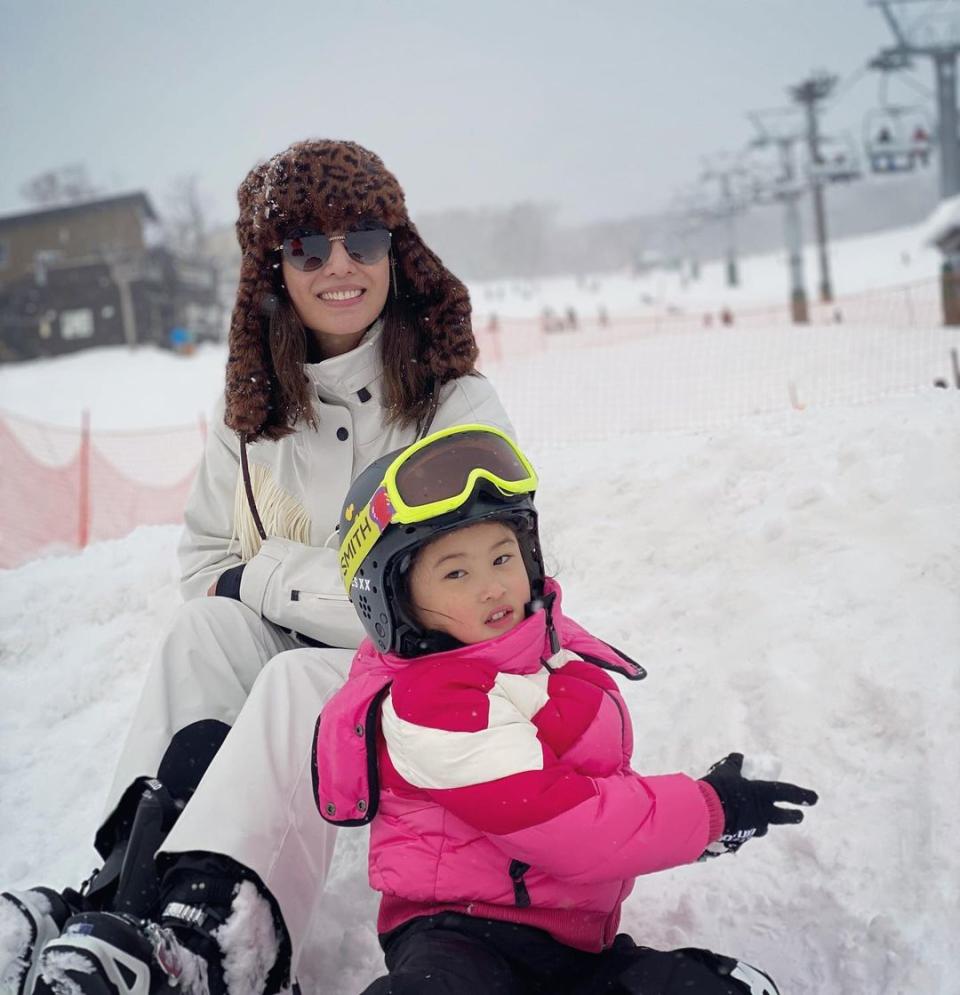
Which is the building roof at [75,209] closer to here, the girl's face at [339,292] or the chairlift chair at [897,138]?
the chairlift chair at [897,138]

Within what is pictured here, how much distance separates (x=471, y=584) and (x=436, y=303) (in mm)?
1217

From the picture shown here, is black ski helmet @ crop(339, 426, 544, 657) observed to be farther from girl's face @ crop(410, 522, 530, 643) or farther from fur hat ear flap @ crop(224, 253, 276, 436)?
fur hat ear flap @ crop(224, 253, 276, 436)

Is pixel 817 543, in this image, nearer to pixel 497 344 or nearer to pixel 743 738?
pixel 743 738

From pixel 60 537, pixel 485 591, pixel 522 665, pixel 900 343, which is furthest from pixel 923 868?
pixel 900 343

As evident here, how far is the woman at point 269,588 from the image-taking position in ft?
5.95

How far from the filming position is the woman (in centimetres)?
181

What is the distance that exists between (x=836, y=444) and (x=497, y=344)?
2486 cm

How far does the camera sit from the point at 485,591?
181 cm

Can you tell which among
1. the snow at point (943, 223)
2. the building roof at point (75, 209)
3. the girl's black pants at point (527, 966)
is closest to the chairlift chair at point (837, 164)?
the snow at point (943, 223)

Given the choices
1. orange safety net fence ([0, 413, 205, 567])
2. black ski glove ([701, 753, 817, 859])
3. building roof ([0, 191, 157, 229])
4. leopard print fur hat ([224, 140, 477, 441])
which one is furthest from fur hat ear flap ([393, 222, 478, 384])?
building roof ([0, 191, 157, 229])

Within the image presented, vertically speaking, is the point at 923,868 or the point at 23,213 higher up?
the point at 23,213

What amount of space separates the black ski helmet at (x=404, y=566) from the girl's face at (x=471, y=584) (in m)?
0.02

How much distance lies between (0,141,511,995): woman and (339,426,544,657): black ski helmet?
1.29 feet

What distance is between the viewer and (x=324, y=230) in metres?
2.53
